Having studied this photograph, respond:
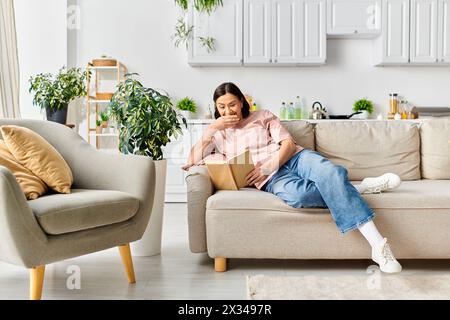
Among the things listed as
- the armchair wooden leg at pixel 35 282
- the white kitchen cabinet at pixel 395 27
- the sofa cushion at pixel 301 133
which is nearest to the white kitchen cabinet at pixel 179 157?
the sofa cushion at pixel 301 133

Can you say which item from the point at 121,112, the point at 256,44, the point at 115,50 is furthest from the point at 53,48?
the point at 121,112

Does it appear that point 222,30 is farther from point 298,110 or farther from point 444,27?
point 444,27

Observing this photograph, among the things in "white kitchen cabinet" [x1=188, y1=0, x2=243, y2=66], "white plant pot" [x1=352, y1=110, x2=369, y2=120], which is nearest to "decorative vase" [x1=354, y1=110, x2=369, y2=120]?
"white plant pot" [x1=352, y1=110, x2=369, y2=120]

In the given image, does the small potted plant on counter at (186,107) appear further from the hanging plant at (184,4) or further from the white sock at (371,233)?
the white sock at (371,233)

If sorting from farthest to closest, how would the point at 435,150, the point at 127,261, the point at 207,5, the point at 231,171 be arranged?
the point at 207,5
the point at 435,150
the point at 231,171
the point at 127,261

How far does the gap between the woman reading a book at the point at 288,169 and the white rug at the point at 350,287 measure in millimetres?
A: 103

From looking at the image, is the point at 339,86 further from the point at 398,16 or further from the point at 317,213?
the point at 317,213

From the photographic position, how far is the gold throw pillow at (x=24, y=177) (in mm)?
2062

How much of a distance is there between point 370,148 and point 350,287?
3.82ft

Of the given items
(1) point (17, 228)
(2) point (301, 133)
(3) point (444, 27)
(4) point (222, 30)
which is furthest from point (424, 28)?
(1) point (17, 228)

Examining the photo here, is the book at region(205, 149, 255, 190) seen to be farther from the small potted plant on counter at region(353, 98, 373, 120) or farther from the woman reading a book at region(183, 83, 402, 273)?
the small potted plant on counter at region(353, 98, 373, 120)

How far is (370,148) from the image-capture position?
119 inches

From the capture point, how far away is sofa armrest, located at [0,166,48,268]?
1.74m

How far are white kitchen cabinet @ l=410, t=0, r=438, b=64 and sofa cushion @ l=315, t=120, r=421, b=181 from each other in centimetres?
231
